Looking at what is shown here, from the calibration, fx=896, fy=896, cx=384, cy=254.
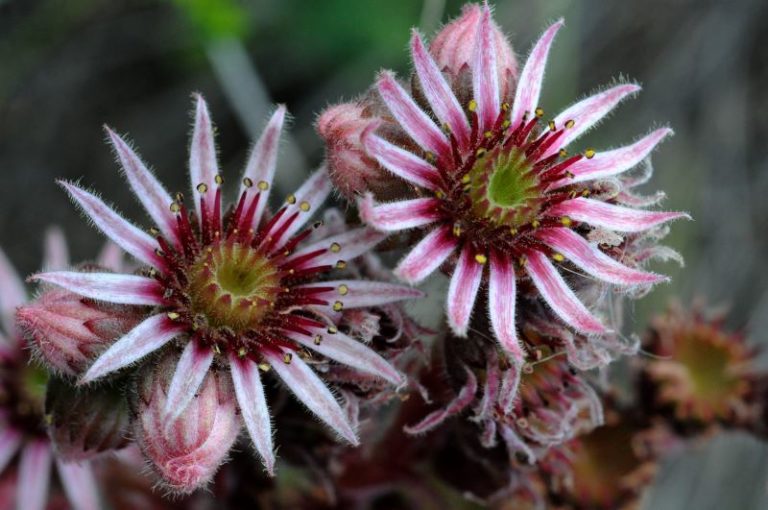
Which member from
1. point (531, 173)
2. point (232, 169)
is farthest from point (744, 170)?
point (531, 173)

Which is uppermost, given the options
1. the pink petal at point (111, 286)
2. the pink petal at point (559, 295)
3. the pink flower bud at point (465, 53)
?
the pink flower bud at point (465, 53)

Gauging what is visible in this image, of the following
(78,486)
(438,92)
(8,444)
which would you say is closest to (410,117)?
(438,92)

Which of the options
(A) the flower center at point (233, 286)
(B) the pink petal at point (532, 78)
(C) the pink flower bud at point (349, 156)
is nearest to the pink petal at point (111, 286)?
(A) the flower center at point (233, 286)

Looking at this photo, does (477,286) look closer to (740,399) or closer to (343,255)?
(343,255)

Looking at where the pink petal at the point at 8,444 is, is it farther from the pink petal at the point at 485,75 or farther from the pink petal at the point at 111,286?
the pink petal at the point at 485,75

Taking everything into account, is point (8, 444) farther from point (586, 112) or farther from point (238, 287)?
point (586, 112)

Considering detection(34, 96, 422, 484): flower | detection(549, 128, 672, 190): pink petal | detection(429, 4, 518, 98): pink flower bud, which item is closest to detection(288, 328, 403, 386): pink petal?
detection(34, 96, 422, 484): flower
